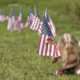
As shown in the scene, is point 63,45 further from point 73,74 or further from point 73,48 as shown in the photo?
point 73,74

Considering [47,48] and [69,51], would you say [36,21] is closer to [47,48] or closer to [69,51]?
[47,48]

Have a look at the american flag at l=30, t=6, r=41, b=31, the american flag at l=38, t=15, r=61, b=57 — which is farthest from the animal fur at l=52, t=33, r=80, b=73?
the american flag at l=30, t=6, r=41, b=31

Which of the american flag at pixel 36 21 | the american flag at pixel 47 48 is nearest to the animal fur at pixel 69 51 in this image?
the american flag at pixel 47 48

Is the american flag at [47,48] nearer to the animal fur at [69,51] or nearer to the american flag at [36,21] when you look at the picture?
the animal fur at [69,51]

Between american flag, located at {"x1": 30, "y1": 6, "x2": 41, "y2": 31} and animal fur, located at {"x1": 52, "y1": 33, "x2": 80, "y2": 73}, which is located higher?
animal fur, located at {"x1": 52, "y1": 33, "x2": 80, "y2": 73}

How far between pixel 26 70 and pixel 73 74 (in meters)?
1.19

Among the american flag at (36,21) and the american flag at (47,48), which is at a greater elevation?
the american flag at (47,48)

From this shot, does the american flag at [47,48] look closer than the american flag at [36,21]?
Yes

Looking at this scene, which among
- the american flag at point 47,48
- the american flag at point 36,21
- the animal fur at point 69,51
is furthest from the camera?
the american flag at point 36,21

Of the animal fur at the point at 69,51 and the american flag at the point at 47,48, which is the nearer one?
the animal fur at the point at 69,51

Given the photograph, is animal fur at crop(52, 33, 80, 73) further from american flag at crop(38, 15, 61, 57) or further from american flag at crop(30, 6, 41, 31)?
american flag at crop(30, 6, 41, 31)

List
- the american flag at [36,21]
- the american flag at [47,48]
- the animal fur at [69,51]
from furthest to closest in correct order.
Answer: the american flag at [36,21] → the american flag at [47,48] → the animal fur at [69,51]

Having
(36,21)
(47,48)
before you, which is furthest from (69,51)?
(36,21)

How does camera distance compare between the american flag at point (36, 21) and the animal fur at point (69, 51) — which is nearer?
the animal fur at point (69, 51)
